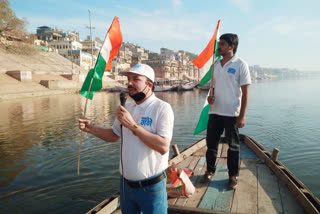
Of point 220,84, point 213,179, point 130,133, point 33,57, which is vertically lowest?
point 213,179

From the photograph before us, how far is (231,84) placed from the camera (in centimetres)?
427

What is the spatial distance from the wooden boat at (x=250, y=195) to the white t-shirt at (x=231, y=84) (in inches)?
56.2

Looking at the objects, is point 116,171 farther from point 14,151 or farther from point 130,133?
point 130,133

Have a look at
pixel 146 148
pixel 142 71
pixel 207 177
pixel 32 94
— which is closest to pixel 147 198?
pixel 146 148

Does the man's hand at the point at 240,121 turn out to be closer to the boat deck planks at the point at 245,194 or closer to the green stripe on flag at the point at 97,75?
the boat deck planks at the point at 245,194

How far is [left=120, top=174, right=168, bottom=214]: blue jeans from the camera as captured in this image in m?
2.36

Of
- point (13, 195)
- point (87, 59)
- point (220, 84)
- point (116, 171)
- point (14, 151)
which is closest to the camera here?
point (220, 84)

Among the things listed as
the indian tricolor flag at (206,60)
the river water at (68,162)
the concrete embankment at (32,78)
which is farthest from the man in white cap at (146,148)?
the concrete embankment at (32,78)

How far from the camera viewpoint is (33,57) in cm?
7425

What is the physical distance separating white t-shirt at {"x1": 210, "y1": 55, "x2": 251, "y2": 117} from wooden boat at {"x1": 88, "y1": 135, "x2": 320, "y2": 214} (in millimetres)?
1427

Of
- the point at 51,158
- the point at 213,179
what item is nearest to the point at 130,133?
the point at 213,179

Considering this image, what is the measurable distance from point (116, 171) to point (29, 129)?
9.46 metres

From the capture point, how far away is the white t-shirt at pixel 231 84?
13.8 ft

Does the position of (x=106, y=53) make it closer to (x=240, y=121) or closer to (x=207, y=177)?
(x=240, y=121)
